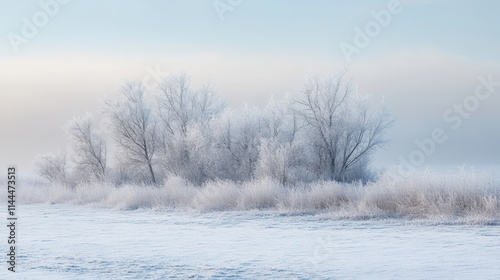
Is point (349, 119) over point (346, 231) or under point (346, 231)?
over

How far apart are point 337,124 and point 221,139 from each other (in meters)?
6.29

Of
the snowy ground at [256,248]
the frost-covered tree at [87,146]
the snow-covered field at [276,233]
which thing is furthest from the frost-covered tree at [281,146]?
the frost-covered tree at [87,146]

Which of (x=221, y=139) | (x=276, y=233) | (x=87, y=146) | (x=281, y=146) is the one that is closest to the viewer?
(x=276, y=233)

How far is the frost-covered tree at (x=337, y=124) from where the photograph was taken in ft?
101

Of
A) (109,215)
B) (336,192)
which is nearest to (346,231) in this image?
(336,192)

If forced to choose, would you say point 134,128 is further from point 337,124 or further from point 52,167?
point 337,124

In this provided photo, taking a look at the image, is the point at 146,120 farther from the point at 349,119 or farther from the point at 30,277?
the point at 30,277

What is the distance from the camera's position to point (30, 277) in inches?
356

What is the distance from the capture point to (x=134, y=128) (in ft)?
116

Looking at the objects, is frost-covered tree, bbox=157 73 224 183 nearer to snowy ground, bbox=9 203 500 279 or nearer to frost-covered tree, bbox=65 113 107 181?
frost-covered tree, bbox=65 113 107 181

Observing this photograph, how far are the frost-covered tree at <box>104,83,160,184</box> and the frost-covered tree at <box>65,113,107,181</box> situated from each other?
1.59 metres

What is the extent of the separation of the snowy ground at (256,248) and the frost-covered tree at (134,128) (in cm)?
1752

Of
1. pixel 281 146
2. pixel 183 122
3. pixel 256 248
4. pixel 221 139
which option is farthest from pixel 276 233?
pixel 183 122

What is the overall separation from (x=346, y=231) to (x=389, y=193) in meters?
3.90
